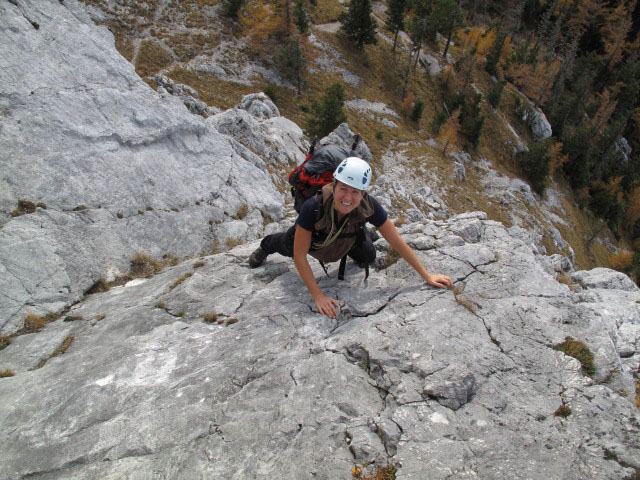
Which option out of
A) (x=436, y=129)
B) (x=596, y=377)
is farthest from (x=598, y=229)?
(x=596, y=377)

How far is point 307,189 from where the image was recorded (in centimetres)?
747

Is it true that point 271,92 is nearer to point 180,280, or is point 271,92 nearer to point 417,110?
point 417,110

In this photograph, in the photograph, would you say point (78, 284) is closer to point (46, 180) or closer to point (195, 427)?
point (46, 180)

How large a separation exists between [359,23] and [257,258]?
264 feet

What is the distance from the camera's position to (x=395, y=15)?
7988 cm

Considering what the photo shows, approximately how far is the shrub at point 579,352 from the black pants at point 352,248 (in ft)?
13.1

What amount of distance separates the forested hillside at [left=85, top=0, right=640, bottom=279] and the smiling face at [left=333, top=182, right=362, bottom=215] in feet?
128

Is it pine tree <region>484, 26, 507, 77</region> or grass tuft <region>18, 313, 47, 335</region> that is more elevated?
pine tree <region>484, 26, 507, 77</region>

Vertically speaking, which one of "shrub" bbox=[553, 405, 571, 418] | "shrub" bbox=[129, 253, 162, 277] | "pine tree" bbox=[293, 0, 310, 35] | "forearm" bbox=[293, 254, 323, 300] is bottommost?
"shrub" bbox=[129, 253, 162, 277]

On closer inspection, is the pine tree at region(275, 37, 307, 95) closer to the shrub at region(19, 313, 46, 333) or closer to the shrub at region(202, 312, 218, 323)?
the shrub at region(19, 313, 46, 333)

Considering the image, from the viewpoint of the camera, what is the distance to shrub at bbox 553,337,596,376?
5457 mm

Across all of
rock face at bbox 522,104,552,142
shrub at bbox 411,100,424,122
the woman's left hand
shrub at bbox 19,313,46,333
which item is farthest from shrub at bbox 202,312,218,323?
rock face at bbox 522,104,552,142

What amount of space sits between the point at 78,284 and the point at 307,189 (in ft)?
24.4

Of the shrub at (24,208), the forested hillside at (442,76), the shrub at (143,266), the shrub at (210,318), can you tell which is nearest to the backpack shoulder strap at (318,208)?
the shrub at (210,318)
